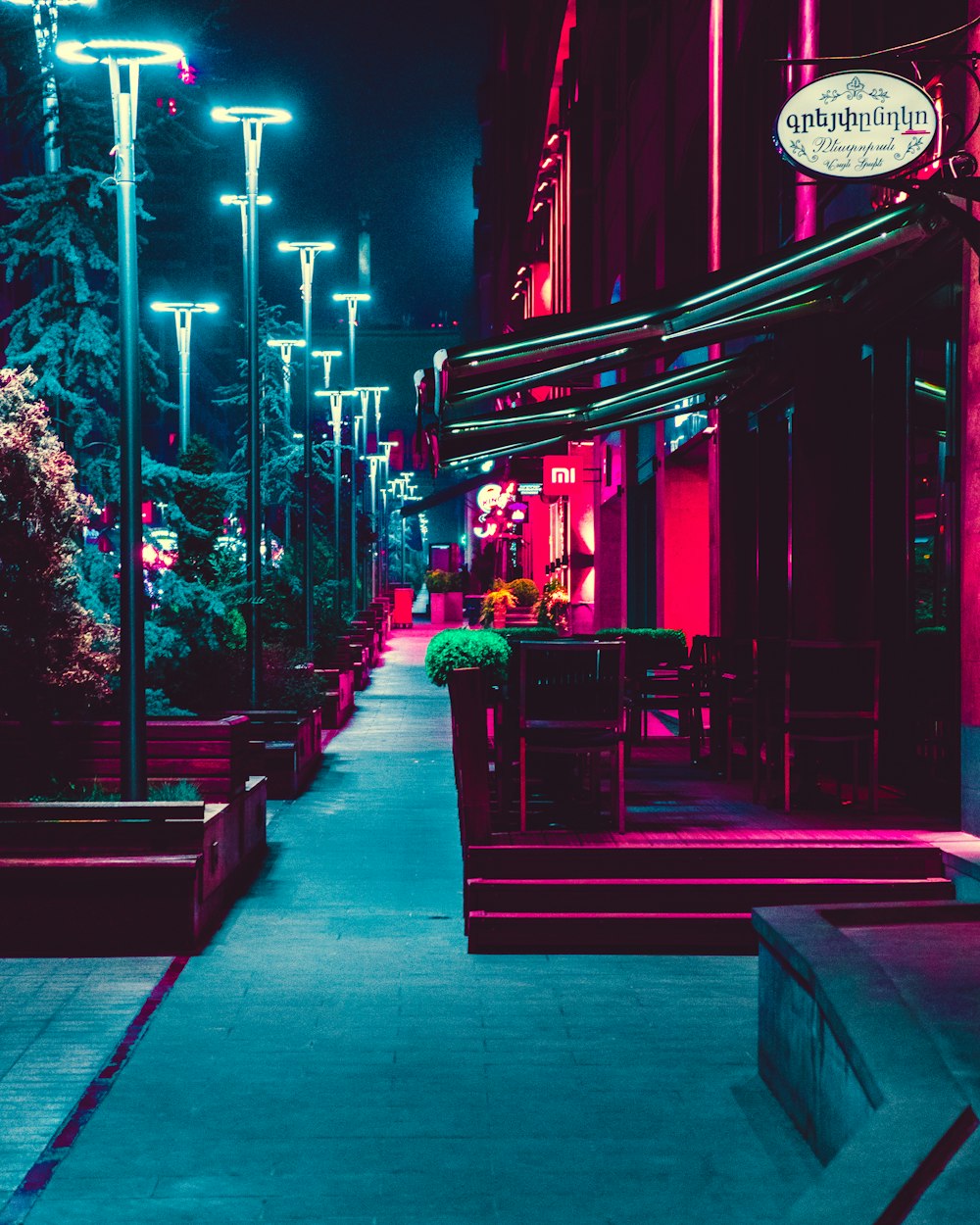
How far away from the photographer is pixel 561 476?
2973 centimetres

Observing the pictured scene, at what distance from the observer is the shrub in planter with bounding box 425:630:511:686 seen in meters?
11.4

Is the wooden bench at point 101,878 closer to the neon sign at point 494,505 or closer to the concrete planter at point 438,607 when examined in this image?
the neon sign at point 494,505

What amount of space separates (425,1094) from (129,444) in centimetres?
512

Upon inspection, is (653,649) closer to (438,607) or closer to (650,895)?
(650,895)

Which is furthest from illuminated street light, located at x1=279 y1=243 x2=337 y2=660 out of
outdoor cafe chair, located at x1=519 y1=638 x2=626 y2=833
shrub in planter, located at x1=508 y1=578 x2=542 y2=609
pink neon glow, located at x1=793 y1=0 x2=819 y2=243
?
outdoor cafe chair, located at x1=519 y1=638 x2=626 y2=833

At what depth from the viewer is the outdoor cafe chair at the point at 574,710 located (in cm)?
912

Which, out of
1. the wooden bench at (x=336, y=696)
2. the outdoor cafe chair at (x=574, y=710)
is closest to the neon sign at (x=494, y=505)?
the wooden bench at (x=336, y=696)

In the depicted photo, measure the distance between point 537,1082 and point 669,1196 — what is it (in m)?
1.22

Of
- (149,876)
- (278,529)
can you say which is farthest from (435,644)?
(278,529)

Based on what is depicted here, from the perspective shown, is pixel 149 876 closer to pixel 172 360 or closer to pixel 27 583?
pixel 27 583

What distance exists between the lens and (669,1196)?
4.72 m

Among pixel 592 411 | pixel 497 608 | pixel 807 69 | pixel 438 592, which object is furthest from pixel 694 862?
pixel 438 592

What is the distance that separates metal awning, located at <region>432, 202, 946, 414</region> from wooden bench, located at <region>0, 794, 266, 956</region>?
398cm

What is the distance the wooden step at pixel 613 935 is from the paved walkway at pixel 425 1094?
0.49 ft
